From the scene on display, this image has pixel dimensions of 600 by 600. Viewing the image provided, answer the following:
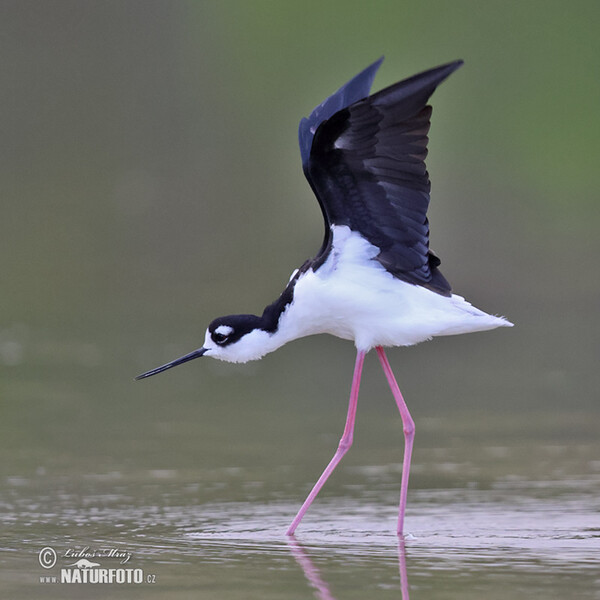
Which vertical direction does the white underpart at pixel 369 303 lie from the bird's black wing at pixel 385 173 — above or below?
below

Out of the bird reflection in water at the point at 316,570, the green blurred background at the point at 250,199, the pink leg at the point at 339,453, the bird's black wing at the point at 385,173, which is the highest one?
the green blurred background at the point at 250,199

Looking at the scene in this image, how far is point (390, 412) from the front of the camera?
31.3 feet

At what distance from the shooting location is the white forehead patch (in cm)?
699

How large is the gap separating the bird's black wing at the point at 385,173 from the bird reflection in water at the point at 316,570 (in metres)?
1.33

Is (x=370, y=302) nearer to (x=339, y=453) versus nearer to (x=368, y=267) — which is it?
(x=368, y=267)

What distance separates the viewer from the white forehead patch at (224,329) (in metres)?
6.99

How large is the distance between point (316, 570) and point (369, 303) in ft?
5.04

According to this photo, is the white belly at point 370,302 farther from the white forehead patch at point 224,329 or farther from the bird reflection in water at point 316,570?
the bird reflection in water at point 316,570

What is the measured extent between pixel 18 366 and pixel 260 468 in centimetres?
345

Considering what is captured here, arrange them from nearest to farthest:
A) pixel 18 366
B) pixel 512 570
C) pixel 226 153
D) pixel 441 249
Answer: pixel 512 570
pixel 18 366
pixel 441 249
pixel 226 153

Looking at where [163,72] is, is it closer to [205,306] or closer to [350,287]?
[205,306]

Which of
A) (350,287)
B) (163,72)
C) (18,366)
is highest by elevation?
(163,72)

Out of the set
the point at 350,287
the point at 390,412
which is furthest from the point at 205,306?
the point at 350,287

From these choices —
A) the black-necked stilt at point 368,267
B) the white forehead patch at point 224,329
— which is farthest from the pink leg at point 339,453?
the white forehead patch at point 224,329
